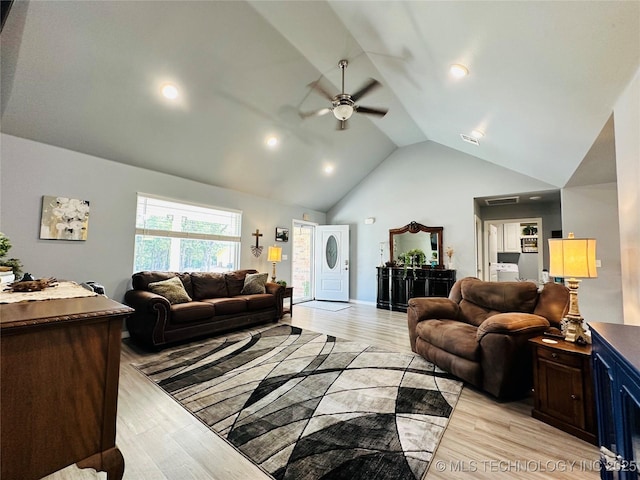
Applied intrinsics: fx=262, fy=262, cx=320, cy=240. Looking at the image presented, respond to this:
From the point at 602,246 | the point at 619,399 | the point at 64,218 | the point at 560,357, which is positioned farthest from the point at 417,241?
the point at 64,218

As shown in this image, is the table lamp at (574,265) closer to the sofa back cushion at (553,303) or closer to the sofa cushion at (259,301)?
the sofa back cushion at (553,303)

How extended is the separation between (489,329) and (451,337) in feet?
1.38

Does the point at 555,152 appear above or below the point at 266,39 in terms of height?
below

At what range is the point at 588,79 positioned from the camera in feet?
6.05

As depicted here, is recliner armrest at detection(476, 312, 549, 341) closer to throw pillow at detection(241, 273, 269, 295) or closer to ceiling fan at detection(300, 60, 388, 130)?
ceiling fan at detection(300, 60, 388, 130)

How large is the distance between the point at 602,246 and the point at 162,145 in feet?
22.0

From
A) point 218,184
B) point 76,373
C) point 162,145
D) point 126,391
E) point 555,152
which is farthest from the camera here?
point 218,184

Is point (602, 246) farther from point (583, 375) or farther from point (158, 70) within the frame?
point (158, 70)

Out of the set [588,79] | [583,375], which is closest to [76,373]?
[583,375]

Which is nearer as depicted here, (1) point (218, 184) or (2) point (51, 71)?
(2) point (51, 71)

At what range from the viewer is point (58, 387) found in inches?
42.9

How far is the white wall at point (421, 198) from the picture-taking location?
5.36 m

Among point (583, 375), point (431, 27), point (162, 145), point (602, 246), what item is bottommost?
point (583, 375)

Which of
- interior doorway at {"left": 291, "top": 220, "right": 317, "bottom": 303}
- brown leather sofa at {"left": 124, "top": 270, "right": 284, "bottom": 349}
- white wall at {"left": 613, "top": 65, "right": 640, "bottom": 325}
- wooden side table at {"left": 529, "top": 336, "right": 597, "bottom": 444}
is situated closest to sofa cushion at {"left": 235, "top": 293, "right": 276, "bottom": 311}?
brown leather sofa at {"left": 124, "top": 270, "right": 284, "bottom": 349}
